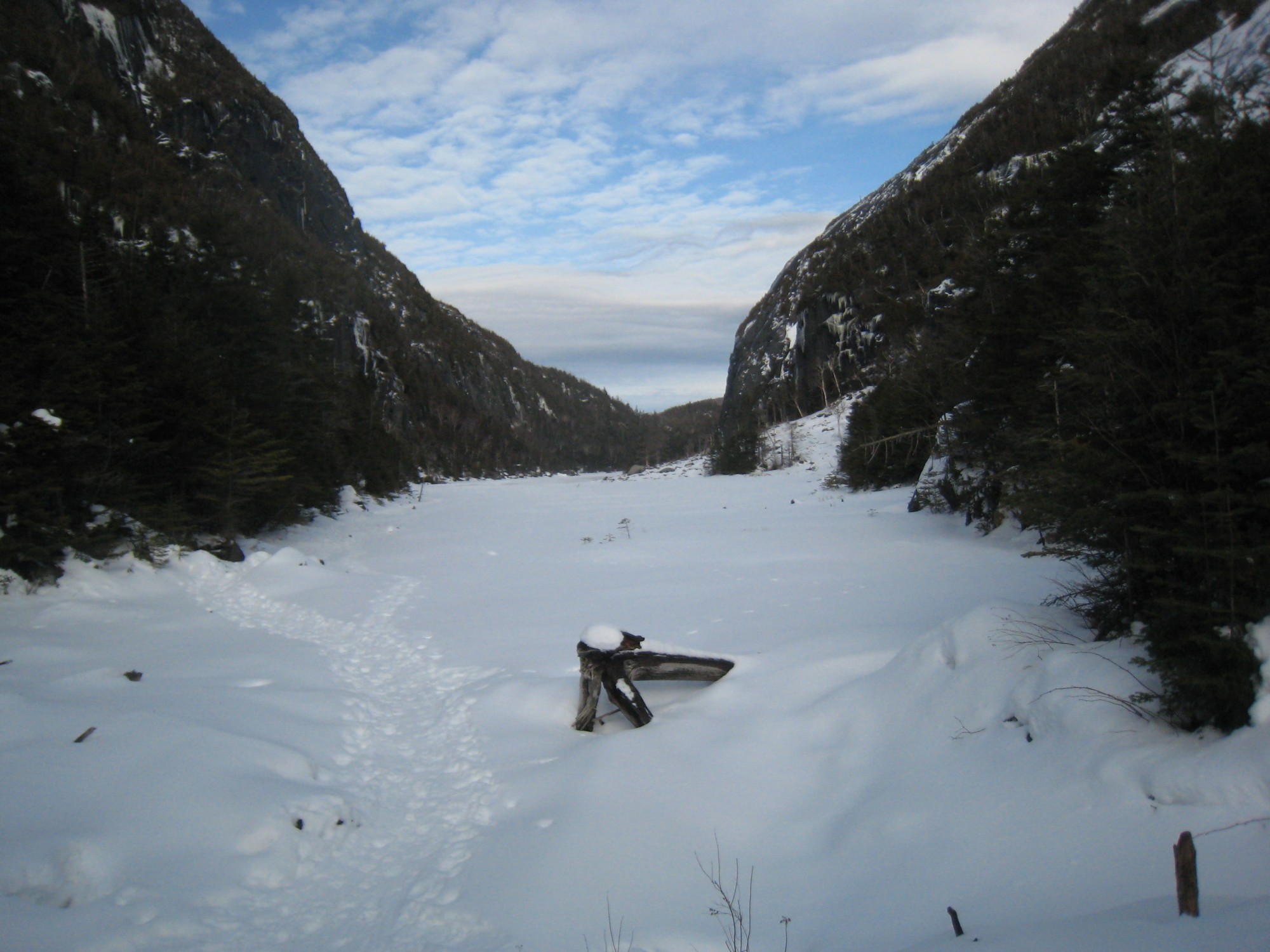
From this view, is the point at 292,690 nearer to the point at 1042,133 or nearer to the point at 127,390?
the point at 127,390

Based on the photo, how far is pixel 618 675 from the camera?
21.2ft

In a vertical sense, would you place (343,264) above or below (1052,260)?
above

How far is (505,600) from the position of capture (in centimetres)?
1248

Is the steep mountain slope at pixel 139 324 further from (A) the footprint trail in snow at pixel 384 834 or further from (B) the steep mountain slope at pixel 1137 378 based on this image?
(B) the steep mountain slope at pixel 1137 378

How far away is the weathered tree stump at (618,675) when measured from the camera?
6.36m

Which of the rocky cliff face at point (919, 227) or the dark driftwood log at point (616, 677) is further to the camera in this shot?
the rocky cliff face at point (919, 227)

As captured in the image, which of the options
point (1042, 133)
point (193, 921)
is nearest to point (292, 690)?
point (193, 921)

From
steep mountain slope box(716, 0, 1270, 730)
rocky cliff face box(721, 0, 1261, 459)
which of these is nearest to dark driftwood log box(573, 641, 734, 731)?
steep mountain slope box(716, 0, 1270, 730)

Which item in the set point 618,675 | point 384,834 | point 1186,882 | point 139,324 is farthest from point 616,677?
point 139,324

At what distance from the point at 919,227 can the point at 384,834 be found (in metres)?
79.2

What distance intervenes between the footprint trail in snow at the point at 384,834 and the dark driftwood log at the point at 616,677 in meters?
1.21

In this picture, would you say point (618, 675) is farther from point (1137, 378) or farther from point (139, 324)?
point (139, 324)

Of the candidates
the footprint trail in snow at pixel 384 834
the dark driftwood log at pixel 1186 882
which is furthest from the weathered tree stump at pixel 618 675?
the dark driftwood log at pixel 1186 882

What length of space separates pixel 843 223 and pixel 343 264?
85.1 m
